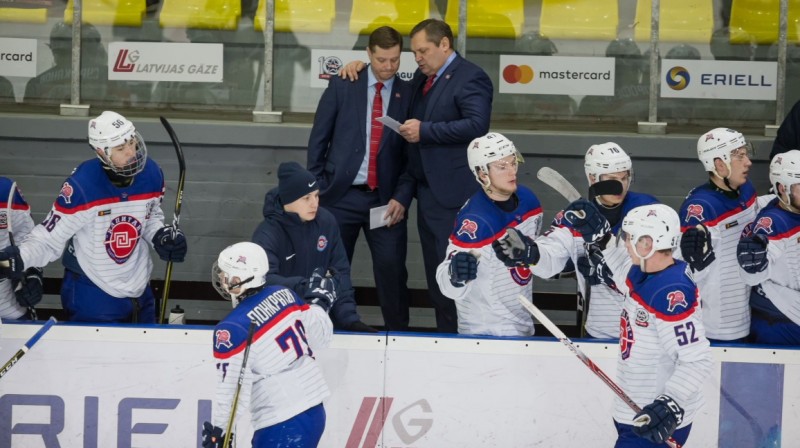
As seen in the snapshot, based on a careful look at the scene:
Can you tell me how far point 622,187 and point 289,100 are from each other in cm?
284

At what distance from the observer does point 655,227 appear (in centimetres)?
373

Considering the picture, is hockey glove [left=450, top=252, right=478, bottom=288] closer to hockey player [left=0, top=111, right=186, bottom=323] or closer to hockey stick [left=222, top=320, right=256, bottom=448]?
hockey stick [left=222, top=320, right=256, bottom=448]

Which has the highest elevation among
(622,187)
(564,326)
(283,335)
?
(622,187)

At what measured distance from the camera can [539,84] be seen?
22.1 feet

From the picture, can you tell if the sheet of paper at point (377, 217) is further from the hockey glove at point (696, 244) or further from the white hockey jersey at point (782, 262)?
the white hockey jersey at point (782, 262)

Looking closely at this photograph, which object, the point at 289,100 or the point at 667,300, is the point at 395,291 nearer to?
the point at 289,100

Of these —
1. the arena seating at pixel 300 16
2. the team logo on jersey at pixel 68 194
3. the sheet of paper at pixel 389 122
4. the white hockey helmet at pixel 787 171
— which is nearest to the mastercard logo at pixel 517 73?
the arena seating at pixel 300 16

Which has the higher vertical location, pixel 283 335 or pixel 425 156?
pixel 425 156

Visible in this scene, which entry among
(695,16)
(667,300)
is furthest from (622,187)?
(695,16)

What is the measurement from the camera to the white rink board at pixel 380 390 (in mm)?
4602

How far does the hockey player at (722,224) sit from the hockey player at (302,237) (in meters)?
1.48

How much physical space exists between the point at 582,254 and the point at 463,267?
23.5 inches

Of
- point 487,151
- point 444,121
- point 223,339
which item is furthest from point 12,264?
point 444,121

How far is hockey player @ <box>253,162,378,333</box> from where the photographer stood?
14.9ft
